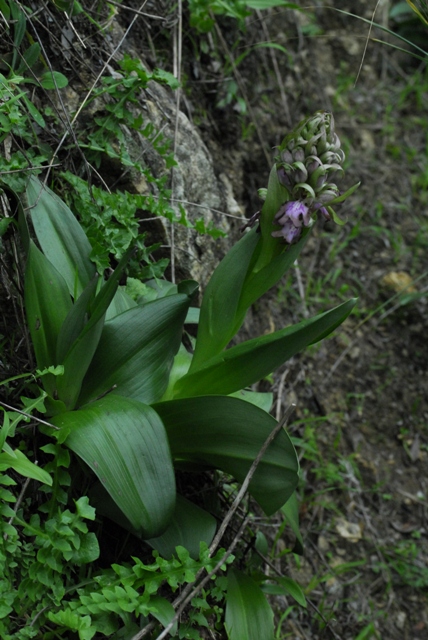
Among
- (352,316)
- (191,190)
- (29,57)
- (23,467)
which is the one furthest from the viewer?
(352,316)

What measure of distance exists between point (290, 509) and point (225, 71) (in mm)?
2058

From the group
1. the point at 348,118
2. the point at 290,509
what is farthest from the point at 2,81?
the point at 348,118

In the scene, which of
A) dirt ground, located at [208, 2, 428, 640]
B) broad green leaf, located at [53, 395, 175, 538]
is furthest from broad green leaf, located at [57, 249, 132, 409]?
dirt ground, located at [208, 2, 428, 640]

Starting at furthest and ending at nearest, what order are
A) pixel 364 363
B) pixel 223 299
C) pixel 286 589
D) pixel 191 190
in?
pixel 364 363 → pixel 191 190 → pixel 286 589 → pixel 223 299

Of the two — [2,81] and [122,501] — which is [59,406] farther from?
[2,81]

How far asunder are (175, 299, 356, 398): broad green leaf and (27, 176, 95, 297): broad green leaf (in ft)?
1.30

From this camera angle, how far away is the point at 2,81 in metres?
1.69

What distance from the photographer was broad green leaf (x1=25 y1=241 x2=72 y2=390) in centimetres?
159

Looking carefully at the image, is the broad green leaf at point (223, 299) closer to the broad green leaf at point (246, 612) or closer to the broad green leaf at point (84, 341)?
the broad green leaf at point (84, 341)

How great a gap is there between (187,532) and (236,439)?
262mm

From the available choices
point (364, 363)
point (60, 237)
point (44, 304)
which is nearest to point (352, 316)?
point (364, 363)

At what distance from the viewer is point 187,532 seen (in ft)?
5.29

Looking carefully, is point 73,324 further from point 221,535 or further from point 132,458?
point 221,535

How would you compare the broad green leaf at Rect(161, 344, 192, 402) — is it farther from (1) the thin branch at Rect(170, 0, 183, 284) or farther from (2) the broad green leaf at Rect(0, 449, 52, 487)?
(2) the broad green leaf at Rect(0, 449, 52, 487)
